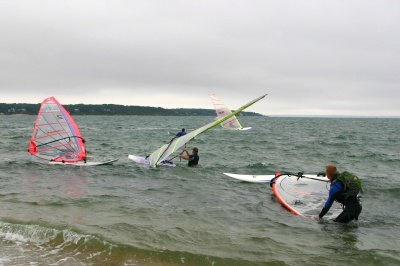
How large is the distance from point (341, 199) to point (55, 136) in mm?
11590

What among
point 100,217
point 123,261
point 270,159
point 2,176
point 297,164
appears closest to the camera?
point 123,261

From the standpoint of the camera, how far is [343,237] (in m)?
8.13

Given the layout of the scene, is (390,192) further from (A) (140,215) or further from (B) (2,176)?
(B) (2,176)

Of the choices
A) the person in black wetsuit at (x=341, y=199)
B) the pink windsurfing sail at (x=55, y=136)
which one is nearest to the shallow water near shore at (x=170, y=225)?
the person in black wetsuit at (x=341, y=199)

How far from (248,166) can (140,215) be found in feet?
32.4

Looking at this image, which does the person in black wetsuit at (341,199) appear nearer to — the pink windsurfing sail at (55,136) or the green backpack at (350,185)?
the green backpack at (350,185)

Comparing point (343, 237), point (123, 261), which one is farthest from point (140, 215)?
point (343, 237)

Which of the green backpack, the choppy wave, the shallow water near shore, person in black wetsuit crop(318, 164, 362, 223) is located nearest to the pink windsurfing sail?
the shallow water near shore

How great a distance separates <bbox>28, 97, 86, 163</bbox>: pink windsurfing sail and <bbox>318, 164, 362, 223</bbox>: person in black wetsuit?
33.3 ft

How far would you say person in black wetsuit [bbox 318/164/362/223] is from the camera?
8.50 m

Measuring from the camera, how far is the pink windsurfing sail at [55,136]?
16.0m

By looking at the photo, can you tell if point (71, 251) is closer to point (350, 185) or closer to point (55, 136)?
point (350, 185)

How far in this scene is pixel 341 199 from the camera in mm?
8648

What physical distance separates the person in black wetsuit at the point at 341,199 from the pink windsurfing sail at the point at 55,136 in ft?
33.3
